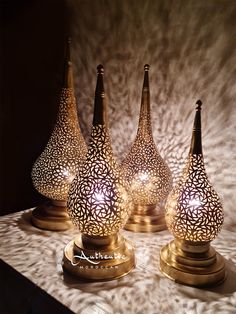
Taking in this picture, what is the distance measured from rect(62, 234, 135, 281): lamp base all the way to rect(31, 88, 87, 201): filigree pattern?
0.58 feet

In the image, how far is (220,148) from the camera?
96cm

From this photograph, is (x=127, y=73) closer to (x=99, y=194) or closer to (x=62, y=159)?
(x=62, y=159)

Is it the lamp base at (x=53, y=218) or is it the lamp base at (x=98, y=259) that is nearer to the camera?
the lamp base at (x=98, y=259)

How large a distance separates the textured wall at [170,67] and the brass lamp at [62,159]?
0.84 feet

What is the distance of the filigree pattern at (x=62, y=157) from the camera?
2.97 ft

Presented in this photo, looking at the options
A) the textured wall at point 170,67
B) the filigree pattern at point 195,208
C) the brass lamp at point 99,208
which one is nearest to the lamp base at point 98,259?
the brass lamp at point 99,208

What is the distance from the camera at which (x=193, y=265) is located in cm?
73

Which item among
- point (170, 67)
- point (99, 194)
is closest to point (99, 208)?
point (99, 194)

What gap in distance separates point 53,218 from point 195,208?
43 cm

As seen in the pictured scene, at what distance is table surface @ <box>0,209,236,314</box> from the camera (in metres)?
0.65

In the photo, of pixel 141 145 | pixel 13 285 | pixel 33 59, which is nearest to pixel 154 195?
pixel 141 145

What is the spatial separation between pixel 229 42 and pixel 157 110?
0.28 m

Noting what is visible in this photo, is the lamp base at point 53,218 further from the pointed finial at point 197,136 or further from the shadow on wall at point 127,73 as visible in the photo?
the pointed finial at point 197,136

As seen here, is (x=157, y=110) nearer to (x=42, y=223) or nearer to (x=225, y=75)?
(x=225, y=75)
